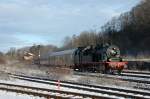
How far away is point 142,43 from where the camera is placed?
3349 inches

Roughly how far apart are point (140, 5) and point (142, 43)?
92.8 ft

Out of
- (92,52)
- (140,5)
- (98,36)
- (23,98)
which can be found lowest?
(23,98)

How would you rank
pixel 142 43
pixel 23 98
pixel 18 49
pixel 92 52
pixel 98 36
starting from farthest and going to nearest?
pixel 18 49, pixel 98 36, pixel 142 43, pixel 92 52, pixel 23 98

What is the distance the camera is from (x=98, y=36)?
11075cm

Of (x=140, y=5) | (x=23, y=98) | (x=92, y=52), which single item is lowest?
(x=23, y=98)

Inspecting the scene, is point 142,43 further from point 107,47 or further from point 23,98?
point 23,98

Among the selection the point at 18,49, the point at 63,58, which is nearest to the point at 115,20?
the point at 63,58

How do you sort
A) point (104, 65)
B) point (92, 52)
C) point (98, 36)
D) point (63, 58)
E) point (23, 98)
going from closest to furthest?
point (23, 98) < point (104, 65) < point (92, 52) < point (63, 58) < point (98, 36)

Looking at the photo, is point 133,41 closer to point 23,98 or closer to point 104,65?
point 104,65

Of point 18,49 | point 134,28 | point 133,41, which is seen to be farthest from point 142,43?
point 18,49

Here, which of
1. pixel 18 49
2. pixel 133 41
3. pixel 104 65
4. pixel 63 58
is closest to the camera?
pixel 104 65

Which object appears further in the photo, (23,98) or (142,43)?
(142,43)

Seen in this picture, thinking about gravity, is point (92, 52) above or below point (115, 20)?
below

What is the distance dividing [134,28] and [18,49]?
346ft
